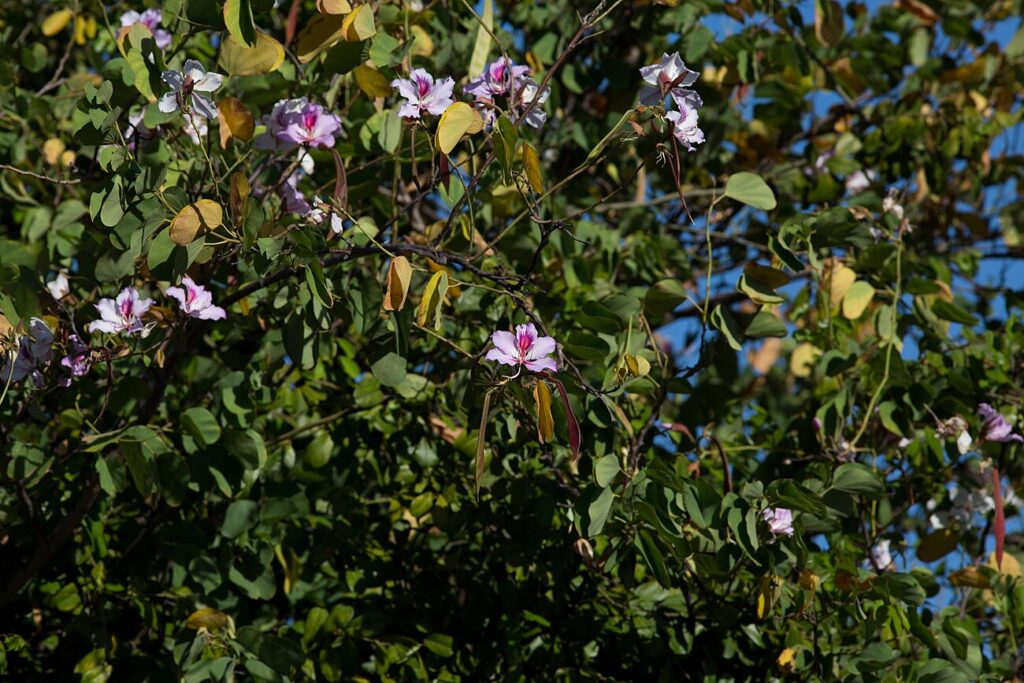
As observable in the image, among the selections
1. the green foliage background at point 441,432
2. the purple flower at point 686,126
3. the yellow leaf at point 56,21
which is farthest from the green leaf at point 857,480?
the yellow leaf at point 56,21

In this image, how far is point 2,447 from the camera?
5.72ft

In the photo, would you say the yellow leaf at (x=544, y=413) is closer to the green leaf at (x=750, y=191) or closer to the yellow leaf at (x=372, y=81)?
the green leaf at (x=750, y=191)

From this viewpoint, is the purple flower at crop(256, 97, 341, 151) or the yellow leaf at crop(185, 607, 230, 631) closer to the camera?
the purple flower at crop(256, 97, 341, 151)

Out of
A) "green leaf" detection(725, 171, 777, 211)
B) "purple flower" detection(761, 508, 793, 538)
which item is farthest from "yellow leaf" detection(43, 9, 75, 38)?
"purple flower" detection(761, 508, 793, 538)

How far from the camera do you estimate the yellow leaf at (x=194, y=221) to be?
1.46 meters

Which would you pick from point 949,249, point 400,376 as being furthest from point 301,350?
point 949,249

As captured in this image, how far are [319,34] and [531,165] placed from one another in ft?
1.18

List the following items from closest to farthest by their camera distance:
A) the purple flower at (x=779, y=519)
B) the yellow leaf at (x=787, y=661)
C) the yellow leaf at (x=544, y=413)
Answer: the yellow leaf at (x=544, y=413) → the purple flower at (x=779, y=519) → the yellow leaf at (x=787, y=661)

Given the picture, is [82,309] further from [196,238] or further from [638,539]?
[638,539]

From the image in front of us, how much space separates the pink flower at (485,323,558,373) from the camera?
139 cm

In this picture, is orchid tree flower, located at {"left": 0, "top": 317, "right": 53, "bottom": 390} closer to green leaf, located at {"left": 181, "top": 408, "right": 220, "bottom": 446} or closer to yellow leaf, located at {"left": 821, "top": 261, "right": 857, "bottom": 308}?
green leaf, located at {"left": 181, "top": 408, "right": 220, "bottom": 446}

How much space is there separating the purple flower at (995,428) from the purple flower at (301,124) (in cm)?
109

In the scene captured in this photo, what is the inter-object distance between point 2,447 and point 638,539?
2.91 ft

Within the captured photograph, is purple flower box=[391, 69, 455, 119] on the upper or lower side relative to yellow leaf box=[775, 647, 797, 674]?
upper
